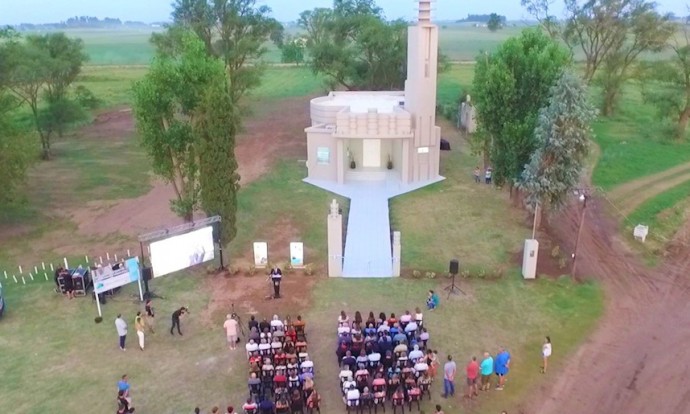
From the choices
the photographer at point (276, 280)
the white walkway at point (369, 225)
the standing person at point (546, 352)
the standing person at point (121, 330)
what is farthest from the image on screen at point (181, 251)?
the standing person at point (546, 352)

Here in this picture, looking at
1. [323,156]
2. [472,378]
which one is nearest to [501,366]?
[472,378]

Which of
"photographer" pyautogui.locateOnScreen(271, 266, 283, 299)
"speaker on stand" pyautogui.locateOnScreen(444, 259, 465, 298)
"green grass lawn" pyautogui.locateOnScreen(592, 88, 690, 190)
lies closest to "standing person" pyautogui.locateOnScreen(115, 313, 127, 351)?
"photographer" pyautogui.locateOnScreen(271, 266, 283, 299)

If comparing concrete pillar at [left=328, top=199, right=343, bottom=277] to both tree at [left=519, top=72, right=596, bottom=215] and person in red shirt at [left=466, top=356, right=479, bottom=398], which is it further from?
tree at [left=519, top=72, right=596, bottom=215]

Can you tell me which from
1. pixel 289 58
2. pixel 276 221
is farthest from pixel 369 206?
pixel 289 58

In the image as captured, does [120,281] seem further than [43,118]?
No

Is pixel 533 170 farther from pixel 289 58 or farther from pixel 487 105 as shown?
pixel 289 58

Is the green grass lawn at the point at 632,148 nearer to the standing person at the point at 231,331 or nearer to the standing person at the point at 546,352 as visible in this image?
the standing person at the point at 546,352
